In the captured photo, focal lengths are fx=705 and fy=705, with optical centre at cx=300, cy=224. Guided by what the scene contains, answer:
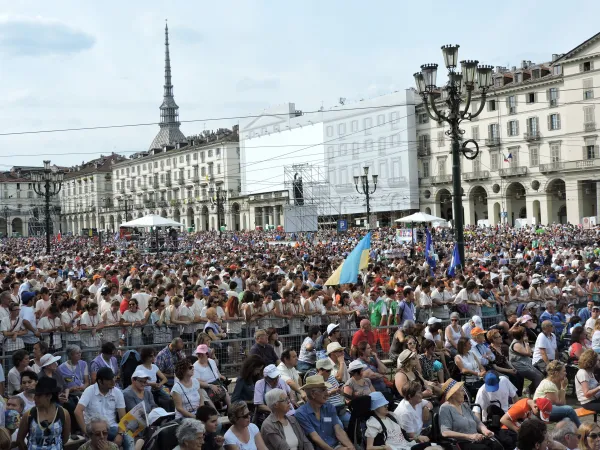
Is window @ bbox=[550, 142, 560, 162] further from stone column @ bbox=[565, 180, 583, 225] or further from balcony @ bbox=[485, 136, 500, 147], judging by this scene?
balcony @ bbox=[485, 136, 500, 147]

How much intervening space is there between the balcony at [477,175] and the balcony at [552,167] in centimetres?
555

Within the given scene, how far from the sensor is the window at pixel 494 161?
6688cm

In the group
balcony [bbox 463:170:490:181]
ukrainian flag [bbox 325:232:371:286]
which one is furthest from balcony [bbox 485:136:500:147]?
ukrainian flag [bbox 325:232:371:286]

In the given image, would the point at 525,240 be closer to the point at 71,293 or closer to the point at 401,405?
the point at 71,293

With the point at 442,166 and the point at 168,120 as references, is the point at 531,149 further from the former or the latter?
the point at 168,120

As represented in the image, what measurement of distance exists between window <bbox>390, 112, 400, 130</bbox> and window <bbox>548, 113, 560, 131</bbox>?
14.5 metres

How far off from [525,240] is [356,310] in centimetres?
2397

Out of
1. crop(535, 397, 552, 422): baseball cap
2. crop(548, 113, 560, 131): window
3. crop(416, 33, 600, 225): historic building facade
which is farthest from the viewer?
crop(548, 113, 560, 131): window

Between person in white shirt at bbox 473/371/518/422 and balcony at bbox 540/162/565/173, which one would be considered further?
balcony at bbox 540/162/565/173

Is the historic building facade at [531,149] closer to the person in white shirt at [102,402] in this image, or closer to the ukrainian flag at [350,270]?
the ukrainian flag at [350,270]

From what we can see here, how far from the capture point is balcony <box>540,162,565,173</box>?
61.4 meters

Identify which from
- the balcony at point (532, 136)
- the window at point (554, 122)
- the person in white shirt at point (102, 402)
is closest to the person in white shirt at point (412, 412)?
the person in white shirt at point (102, 402)

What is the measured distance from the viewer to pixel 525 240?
1400 inches

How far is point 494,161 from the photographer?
67.2 metres
